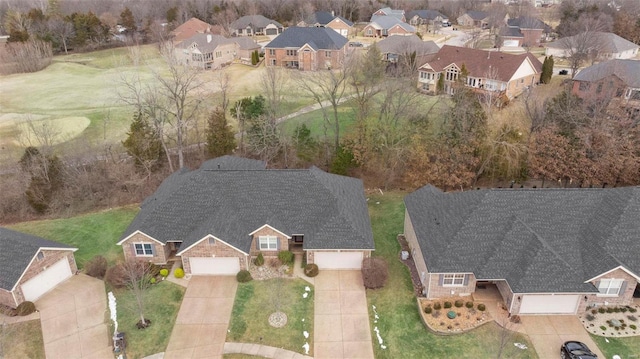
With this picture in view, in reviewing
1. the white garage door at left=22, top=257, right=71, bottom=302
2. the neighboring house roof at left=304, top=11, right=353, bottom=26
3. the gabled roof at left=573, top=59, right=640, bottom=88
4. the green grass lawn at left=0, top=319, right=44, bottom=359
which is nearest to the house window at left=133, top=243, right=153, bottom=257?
the white garage door at left=22, top=257, right=71, bottom=302

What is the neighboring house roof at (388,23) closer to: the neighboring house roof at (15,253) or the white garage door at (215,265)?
the white garage door at (215,265)

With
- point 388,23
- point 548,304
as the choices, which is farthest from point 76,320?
point 388,23

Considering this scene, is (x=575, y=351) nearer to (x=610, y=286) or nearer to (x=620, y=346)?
(x=620, y=346)

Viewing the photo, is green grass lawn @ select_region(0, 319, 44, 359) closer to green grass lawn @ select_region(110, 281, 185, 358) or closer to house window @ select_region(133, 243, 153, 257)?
green grass lawn @ select_region(110, 281, 185, 358)

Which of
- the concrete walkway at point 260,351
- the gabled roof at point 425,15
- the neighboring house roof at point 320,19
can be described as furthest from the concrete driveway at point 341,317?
the gabled roof at point 425,15

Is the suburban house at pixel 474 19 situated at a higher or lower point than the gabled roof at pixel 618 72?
higher
